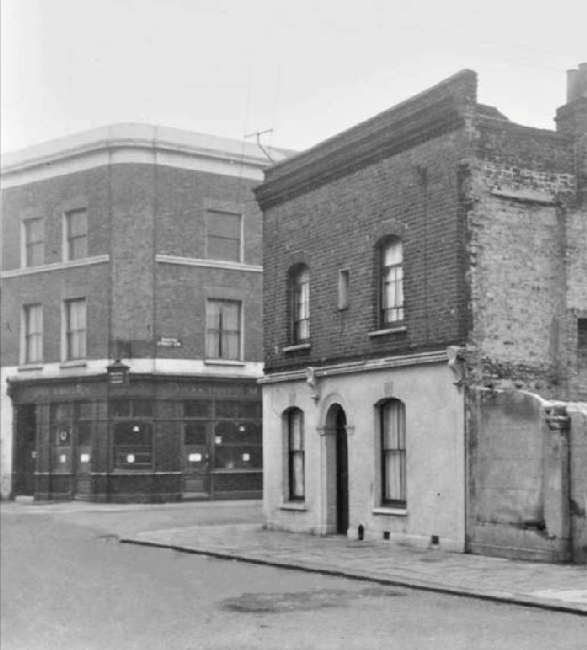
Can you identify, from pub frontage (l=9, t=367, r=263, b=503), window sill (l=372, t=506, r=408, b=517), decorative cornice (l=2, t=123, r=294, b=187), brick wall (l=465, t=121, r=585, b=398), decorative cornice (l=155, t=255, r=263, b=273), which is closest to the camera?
brick wall (l=465, t=121, r=585, b=398)

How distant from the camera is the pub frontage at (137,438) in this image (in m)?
35.5

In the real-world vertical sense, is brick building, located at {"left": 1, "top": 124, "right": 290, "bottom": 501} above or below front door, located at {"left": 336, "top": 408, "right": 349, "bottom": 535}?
above

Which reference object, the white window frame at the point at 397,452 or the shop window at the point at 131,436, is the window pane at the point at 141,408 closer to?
the shop window at the point at 131,436

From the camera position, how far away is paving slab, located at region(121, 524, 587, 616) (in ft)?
44.3

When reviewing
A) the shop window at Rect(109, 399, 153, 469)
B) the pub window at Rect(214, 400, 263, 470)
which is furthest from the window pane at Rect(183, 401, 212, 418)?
the shop window at Rect(109, 399, 153, 469)

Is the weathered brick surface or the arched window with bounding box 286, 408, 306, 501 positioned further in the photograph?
the weathered brick surface

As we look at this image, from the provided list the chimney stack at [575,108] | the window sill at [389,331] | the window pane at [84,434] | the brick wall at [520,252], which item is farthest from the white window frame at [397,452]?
the window pane at [84,434]

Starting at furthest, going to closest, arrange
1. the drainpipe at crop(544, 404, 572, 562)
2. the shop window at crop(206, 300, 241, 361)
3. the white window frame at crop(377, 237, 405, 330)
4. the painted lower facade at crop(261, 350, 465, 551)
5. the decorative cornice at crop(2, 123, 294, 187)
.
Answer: the shop window at crop(206, 300, 241, 361) < the decorative cornice at crop(2, 123, 294, 187) < the white window frame at crop(377, 237, 405, 330) < the painted lower facade at crop(261, 350, 465, 551) < the drainpipe at crop(544, 404, 572, 562)

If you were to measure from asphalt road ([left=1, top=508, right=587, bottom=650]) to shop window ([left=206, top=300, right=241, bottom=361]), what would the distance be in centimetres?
1961

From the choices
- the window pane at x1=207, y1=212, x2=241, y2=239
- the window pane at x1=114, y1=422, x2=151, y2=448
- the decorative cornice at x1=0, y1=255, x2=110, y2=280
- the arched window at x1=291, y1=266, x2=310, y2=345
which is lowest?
the window pane at x1=114, y1=422, x2=151, y2=448

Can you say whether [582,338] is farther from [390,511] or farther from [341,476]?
[341,476]

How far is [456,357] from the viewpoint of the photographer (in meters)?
18.7

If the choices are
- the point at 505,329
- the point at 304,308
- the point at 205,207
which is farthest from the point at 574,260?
the point at 205,207

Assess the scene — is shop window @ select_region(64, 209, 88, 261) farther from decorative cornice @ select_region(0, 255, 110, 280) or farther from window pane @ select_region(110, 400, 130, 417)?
window pane @ select_region(110, 400, 130, 417)
